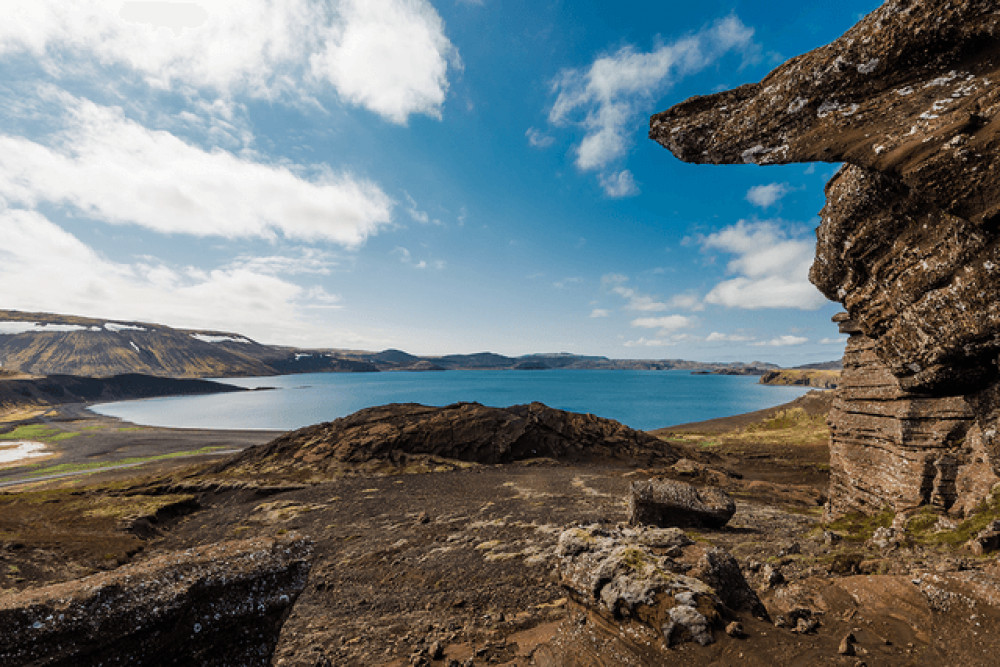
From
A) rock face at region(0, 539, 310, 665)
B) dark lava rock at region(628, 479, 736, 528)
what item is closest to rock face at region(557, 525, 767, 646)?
rock face at region(0, 539, 310, 665)

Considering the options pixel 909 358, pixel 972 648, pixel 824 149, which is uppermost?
pixel 824 149

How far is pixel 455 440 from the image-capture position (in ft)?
108

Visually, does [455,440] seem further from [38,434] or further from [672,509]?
[38,434]

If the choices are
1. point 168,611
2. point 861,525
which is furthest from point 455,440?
point 168,611

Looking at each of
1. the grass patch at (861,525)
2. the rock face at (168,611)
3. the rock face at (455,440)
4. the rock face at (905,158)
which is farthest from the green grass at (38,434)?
the grass patch at (861,525)

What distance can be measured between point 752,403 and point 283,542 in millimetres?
152905

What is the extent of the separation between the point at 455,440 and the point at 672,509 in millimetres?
22318

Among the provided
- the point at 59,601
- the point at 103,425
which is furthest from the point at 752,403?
the point at 103,425

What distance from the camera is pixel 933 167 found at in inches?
206

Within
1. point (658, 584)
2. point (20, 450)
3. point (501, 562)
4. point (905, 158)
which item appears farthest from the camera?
point (20, 450)

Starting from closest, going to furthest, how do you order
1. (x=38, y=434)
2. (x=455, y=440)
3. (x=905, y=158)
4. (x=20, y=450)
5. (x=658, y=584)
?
(x=905, y=158) → (x=658, y=584) → (x=455, y=440) → (x=20, y=450) → (x=38, y=434)

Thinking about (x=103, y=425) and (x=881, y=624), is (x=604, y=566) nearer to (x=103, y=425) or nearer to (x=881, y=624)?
(x=881, y=624)

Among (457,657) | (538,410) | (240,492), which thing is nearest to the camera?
(457,657)

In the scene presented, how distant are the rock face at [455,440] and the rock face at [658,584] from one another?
83.5ft
